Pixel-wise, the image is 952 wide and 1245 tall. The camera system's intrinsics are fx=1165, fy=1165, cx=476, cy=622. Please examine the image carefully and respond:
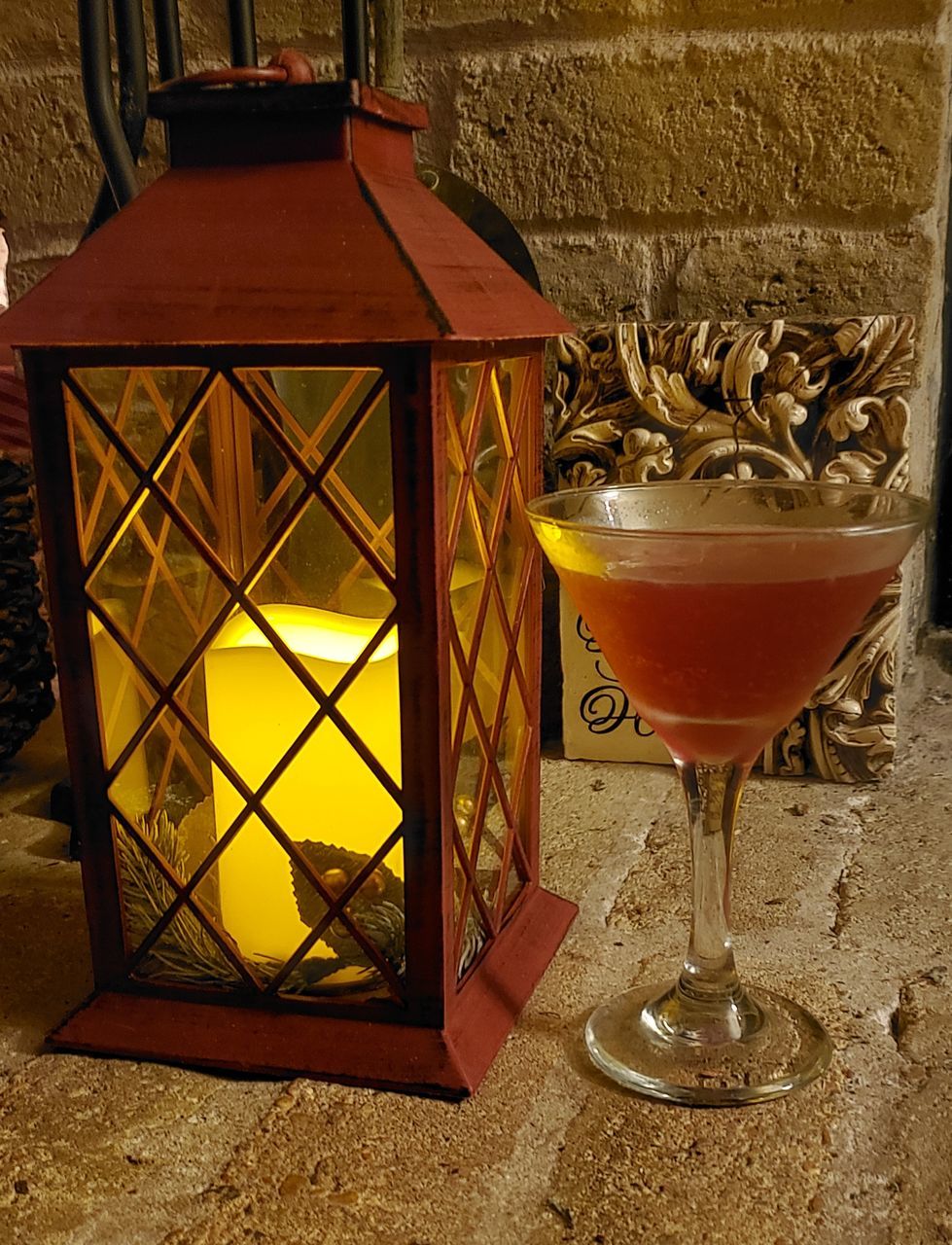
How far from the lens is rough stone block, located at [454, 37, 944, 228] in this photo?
3.25ft

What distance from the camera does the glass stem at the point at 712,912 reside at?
0.65m

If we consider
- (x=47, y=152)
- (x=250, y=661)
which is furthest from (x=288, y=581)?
(x=47, y=152)

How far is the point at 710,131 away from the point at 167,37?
1.60ft

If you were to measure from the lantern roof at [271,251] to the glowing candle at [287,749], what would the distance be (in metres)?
0.15

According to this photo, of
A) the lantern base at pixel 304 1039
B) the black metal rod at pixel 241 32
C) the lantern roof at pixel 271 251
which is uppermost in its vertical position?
the black metal rod at pixel 241 32

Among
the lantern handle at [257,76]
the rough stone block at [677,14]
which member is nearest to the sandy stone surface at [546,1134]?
the lantern handle at [257,76]

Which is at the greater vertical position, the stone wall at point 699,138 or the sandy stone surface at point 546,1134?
the stone wall at point 699,138

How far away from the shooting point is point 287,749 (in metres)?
0.60

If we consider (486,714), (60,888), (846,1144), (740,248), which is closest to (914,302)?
(740,248)

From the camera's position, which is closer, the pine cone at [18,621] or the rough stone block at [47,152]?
the pine cone at [18,621]

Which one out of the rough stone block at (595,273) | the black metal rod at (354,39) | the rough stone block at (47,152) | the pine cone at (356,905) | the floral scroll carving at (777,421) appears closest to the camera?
the pine cone at (356,905)

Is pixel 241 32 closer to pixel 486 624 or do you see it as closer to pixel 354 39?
pixel 354 39

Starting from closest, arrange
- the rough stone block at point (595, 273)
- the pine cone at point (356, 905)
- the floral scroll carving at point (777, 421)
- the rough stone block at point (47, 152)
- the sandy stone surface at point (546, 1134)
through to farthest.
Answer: the sandy stone surface at point (546, 1134) → the pine cone at point (356, 905) → the floral scroll carving at point (777, 421) → the rough stone block at point (595, 273) → the rough stone block at point (47, 152)

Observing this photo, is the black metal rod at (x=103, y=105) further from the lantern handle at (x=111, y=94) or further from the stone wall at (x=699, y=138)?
the stone wall at (x=699, y=138)
